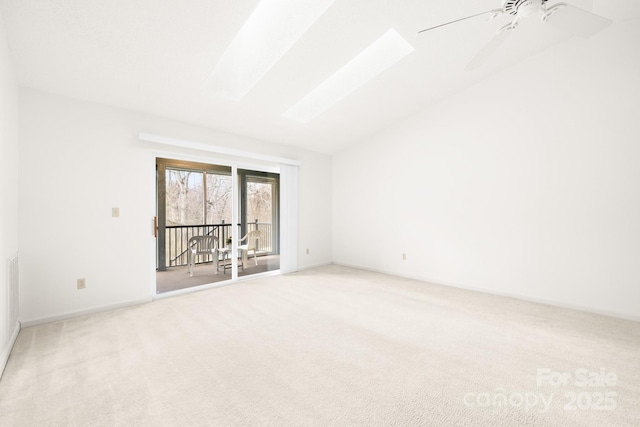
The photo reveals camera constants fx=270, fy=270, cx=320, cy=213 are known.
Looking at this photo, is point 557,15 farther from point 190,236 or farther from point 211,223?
point 190,236

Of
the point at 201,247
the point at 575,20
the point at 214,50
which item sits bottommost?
the point at 201,247

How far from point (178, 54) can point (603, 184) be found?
463 cm

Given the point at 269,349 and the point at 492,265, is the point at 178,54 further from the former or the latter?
the point at 492,265

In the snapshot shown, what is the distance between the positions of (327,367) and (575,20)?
3007 mm

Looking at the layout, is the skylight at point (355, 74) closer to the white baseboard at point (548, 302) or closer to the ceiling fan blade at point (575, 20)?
the ceiling fan blade at point (575, 20)

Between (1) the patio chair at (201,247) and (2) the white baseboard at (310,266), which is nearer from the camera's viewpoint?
(1) the patio chair at (201,247)

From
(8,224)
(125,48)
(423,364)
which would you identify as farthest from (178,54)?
(423,364)

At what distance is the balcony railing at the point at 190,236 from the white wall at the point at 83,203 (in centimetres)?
152

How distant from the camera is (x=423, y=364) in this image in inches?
78.9

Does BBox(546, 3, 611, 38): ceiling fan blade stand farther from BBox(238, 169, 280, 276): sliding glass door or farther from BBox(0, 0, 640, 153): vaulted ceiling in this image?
BBox(238, 169, 280, 276): sliding glass door

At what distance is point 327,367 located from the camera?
1.97 meters

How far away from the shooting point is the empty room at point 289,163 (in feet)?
5.77

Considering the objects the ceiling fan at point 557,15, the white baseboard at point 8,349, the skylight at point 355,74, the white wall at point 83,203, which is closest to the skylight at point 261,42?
the skylight at point 355,74

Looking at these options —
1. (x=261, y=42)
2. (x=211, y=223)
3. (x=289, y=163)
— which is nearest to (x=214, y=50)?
(x=261, y=42)
